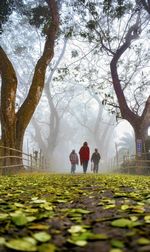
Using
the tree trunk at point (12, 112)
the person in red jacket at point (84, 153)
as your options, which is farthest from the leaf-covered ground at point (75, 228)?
the person in red jacket at point (84, 153)

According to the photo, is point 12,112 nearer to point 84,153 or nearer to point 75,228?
point 84,153

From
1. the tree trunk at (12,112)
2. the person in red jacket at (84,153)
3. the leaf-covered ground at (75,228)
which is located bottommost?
the leaf-covered ground at (75,228)

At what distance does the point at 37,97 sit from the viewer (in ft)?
49.8

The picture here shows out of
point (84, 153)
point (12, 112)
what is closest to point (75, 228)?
point (12, 112)

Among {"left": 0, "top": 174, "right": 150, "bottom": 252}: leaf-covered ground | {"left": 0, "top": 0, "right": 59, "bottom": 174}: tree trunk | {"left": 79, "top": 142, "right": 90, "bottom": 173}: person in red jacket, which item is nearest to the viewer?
{"left": 0, "top": 174, "right": 150, "bottom": 252}: leaf-covered ground

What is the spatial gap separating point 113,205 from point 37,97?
11385mm

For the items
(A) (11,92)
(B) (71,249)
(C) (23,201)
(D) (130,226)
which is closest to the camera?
(B) (71,249)

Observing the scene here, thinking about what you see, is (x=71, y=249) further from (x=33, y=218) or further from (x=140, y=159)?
→ (x=140, y=159)

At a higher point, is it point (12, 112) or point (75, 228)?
point (12, 112)

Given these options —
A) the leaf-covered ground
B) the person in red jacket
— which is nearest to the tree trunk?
the person in red jacket

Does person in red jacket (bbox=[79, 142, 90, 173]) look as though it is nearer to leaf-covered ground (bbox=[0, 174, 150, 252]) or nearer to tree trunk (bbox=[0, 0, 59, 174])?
tree trunk (bbox=[0, 0, 59, 174])

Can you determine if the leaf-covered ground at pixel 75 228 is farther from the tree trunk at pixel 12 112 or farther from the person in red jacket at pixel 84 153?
the person in red jacket at pixel 84 153

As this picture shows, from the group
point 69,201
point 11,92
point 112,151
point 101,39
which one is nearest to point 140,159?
point 101,39

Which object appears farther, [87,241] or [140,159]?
[140,159]
